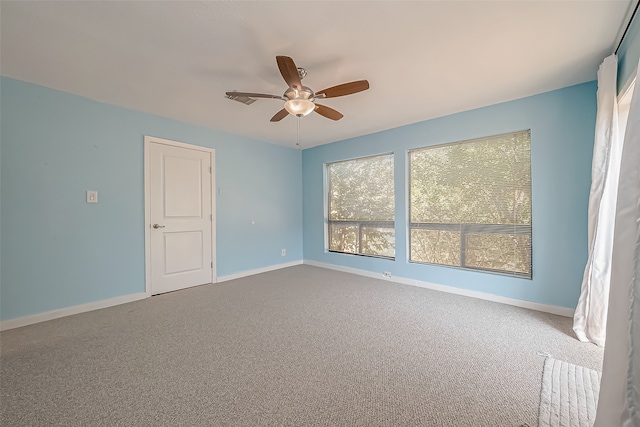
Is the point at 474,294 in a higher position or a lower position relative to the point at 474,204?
lower

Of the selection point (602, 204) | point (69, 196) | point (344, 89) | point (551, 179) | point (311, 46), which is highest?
point (311, 46)

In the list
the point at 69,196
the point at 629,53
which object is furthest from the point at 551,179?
the point at 69,196

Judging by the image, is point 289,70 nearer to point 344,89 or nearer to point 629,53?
point 344,89

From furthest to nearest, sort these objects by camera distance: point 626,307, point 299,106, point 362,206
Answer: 1. point 362,206
2. point 299,106
3. point 626,307

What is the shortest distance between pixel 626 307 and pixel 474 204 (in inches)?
104

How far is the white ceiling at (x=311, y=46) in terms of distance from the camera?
1.64 m

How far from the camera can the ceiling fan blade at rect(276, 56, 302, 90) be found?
5.73ft

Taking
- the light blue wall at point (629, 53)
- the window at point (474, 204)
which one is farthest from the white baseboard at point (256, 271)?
the light blue wall at point (629, 53)

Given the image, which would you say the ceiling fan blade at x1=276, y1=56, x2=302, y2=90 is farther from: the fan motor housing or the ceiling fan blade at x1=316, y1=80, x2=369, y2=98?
the ceiling fan blade at x1=316, y1=80, x2=369, y2=98

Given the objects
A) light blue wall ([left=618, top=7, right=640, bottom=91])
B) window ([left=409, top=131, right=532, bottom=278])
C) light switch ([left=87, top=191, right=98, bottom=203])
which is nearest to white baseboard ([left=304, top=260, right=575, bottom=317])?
window ([left=409, top=131, right=532, bottom=278])

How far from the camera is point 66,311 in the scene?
109 inches

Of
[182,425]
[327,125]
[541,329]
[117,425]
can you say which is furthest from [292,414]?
[327,125]

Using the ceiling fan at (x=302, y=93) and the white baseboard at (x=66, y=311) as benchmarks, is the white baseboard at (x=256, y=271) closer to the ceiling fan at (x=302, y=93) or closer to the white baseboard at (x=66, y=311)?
the white baseboard at (x=66, y=311)

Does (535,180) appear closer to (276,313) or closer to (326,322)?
(326,322)
